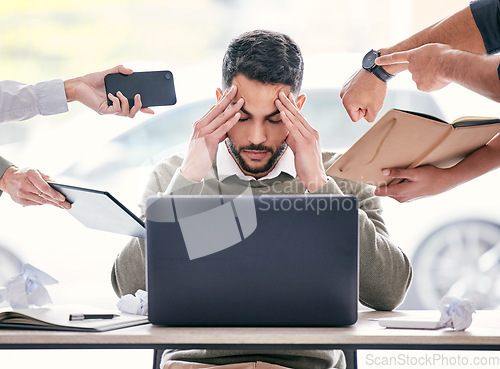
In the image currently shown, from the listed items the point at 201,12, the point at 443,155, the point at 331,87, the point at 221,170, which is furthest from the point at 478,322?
the point at 201,12

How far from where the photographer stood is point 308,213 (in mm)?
1024

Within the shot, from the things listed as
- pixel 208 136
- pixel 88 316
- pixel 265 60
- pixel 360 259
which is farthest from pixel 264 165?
pixel 88 316

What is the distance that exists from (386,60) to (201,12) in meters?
2.86

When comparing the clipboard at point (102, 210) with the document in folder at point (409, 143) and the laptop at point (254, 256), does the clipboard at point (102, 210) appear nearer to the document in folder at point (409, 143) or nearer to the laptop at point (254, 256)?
the laptop at point (254, 256)

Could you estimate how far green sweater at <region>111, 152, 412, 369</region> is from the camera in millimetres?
1300

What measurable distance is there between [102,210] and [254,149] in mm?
575

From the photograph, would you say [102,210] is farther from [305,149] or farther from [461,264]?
[461,264]

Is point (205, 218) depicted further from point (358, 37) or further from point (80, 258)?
point (358, 37)

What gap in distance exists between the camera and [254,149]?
168 cm

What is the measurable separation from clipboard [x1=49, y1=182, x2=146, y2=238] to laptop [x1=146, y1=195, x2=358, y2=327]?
107mm

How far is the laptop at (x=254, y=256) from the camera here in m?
1.03

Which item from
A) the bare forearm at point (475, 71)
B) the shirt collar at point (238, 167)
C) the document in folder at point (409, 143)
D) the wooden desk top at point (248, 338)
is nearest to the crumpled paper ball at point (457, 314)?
the wooden desk top at point (248, 338)

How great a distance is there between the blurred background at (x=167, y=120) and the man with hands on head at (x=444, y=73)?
1.64 metres

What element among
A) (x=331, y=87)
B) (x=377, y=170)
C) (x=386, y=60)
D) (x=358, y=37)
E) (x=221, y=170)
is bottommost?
(x=377, y=170)
